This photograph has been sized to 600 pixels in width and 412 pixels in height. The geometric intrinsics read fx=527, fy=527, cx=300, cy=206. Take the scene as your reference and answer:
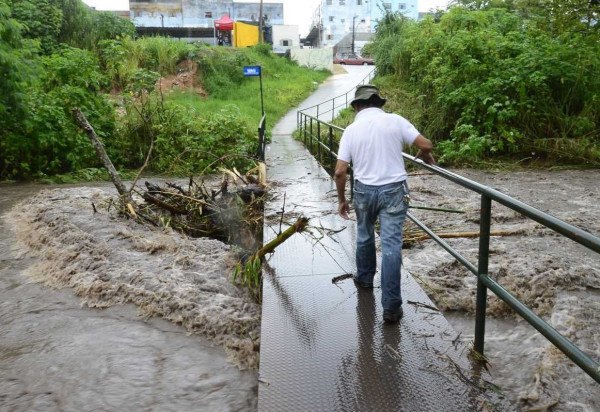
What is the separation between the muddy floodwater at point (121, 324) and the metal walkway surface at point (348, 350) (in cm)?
37

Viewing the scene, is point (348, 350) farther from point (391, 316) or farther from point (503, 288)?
point (503, 288)

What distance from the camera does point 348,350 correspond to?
3.28 metres

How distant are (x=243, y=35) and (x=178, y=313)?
43297 millimetres

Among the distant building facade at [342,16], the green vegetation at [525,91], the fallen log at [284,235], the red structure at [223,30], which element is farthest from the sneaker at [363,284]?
the distant building facade at [342,16]

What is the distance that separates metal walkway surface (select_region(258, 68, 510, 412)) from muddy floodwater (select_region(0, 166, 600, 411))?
Answer: 0.38m

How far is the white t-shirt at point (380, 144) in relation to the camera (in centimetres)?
352

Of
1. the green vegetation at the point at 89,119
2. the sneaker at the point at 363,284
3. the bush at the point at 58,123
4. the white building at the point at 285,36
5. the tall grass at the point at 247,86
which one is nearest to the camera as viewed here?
the sneaker at the point at 363,284

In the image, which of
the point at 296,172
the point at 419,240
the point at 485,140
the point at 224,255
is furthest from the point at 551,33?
the point at 224,255

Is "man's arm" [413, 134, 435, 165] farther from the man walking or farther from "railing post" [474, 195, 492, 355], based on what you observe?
"railing post" [474, 195, 492, 355]

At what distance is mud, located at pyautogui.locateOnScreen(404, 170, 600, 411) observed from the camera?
3439 mm

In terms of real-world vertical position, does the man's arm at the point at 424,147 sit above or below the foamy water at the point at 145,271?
above

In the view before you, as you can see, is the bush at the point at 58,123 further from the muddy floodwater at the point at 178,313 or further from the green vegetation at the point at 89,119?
the muddy floodwater at the point at 178,313

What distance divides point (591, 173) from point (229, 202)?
793 centimetres

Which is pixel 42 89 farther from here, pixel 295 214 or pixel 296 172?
pixel 295 214
